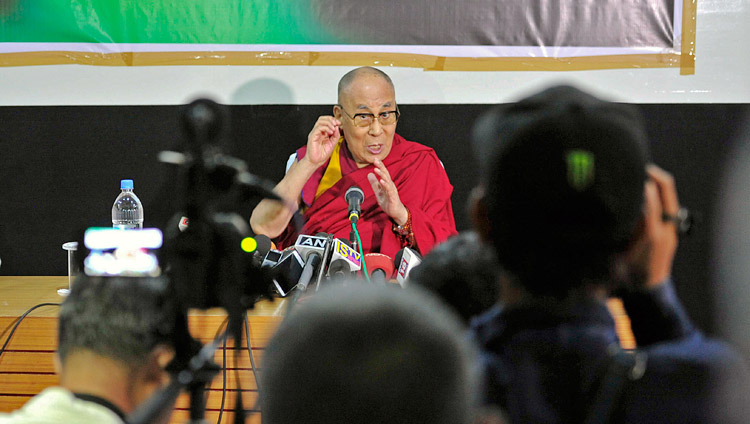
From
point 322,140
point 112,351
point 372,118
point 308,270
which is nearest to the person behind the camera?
point 112,351

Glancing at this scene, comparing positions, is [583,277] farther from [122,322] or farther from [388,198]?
[388,198]

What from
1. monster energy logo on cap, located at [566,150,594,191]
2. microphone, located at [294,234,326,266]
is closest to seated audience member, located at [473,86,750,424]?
monster energy logo on cap, located at [566,150,594,191]

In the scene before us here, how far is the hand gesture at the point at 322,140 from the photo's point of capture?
2428 mm

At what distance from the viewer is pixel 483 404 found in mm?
411

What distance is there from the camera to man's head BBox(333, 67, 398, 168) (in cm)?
254

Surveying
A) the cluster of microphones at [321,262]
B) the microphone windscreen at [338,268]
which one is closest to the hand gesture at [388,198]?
the cluster of microphones at [321,262]

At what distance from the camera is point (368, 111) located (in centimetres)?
255

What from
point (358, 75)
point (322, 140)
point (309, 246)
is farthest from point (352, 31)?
point (309, 246)

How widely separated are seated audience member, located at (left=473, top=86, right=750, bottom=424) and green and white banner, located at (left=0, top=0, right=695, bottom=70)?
93.7 inches

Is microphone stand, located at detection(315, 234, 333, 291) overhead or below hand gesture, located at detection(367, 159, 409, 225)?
below

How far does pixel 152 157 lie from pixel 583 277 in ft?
9.09

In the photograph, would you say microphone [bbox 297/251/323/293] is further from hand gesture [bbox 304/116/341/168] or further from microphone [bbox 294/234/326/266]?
hand gesture [bbox 304/116/341/168]

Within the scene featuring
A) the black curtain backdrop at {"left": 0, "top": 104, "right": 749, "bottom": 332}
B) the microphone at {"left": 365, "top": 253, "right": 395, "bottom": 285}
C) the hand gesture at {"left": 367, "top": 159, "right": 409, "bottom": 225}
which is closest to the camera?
the microphone at {"left": 365, "top": 253, "right": 395, "bottom": 285}

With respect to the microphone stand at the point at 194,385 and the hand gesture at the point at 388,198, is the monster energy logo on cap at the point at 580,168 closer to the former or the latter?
the microphone stand at the point at 194,385
